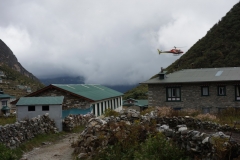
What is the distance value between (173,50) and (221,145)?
40.5 metres

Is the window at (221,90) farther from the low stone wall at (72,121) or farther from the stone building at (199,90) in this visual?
the low stone wall at (72,121)

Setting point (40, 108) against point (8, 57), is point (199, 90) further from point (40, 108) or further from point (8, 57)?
point (8, 57)

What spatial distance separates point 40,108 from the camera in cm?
2216

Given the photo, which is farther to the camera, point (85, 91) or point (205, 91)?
point (85, 91)

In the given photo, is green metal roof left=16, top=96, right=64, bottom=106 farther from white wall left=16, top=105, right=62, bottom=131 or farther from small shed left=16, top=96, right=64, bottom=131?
white wall left=16, top=105, right=62, bottom=131

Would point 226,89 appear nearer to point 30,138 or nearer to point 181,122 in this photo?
point 181,122

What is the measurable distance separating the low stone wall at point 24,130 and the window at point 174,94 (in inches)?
652

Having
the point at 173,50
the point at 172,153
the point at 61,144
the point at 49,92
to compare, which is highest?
the point at 173,50

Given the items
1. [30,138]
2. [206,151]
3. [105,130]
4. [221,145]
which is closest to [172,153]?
[206,151]

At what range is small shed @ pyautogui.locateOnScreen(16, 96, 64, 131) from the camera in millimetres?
22016

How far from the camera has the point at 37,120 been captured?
64.6ft

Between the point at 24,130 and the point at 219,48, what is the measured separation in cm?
6287

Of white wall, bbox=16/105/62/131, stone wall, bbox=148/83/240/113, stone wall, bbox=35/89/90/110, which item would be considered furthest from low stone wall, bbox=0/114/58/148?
stone wall, bbox=148/83/240/113

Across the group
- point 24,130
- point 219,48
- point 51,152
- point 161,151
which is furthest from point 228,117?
point 219,48
